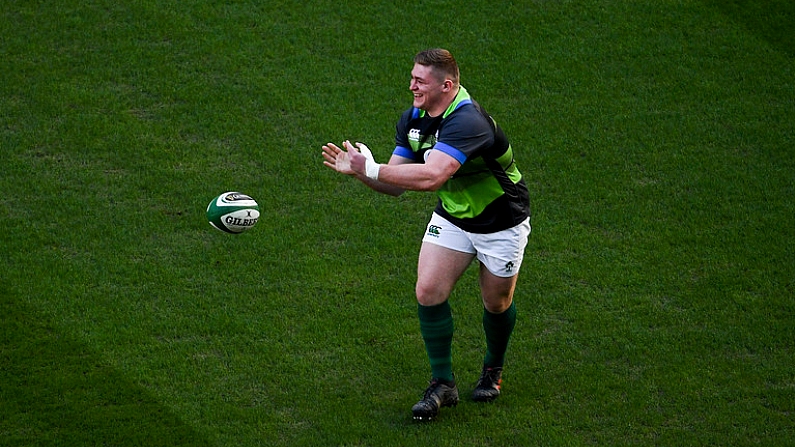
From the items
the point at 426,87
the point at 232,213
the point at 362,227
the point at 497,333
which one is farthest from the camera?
the point at 362,227

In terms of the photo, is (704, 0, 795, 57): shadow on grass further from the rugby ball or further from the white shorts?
the rugby ball

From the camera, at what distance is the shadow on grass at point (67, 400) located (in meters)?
6.20

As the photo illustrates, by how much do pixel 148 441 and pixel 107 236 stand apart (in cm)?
254

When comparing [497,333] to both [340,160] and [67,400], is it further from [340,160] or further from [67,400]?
[67,400]

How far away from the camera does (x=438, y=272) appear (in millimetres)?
6355

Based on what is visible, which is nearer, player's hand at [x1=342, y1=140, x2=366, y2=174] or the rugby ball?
player's hand at [x1=342, y1=140, x2=366, y2=174]

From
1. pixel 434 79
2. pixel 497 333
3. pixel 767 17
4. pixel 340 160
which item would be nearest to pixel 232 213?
pixel 340 160

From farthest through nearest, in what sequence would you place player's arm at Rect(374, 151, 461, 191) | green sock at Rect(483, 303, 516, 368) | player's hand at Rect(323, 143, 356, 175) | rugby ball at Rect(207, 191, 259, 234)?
1. rugby ball at Rect(207, 191, 259, 234)
2. green sock at Rect(483, 303, 516, 368)
3. player's hand at Rect(323, 143, 356, 175)
4. player's arm at Rect(374, 151, 461, 191)

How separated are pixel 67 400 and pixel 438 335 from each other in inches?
91.1

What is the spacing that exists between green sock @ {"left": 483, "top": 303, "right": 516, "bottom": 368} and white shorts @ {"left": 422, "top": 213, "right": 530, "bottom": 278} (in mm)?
325

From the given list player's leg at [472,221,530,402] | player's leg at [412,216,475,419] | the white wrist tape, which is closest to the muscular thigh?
player's leg at [412,216,475,419]

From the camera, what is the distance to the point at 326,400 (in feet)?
21.7

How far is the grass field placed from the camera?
21.4 feet

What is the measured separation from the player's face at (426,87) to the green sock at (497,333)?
1.39 meters
